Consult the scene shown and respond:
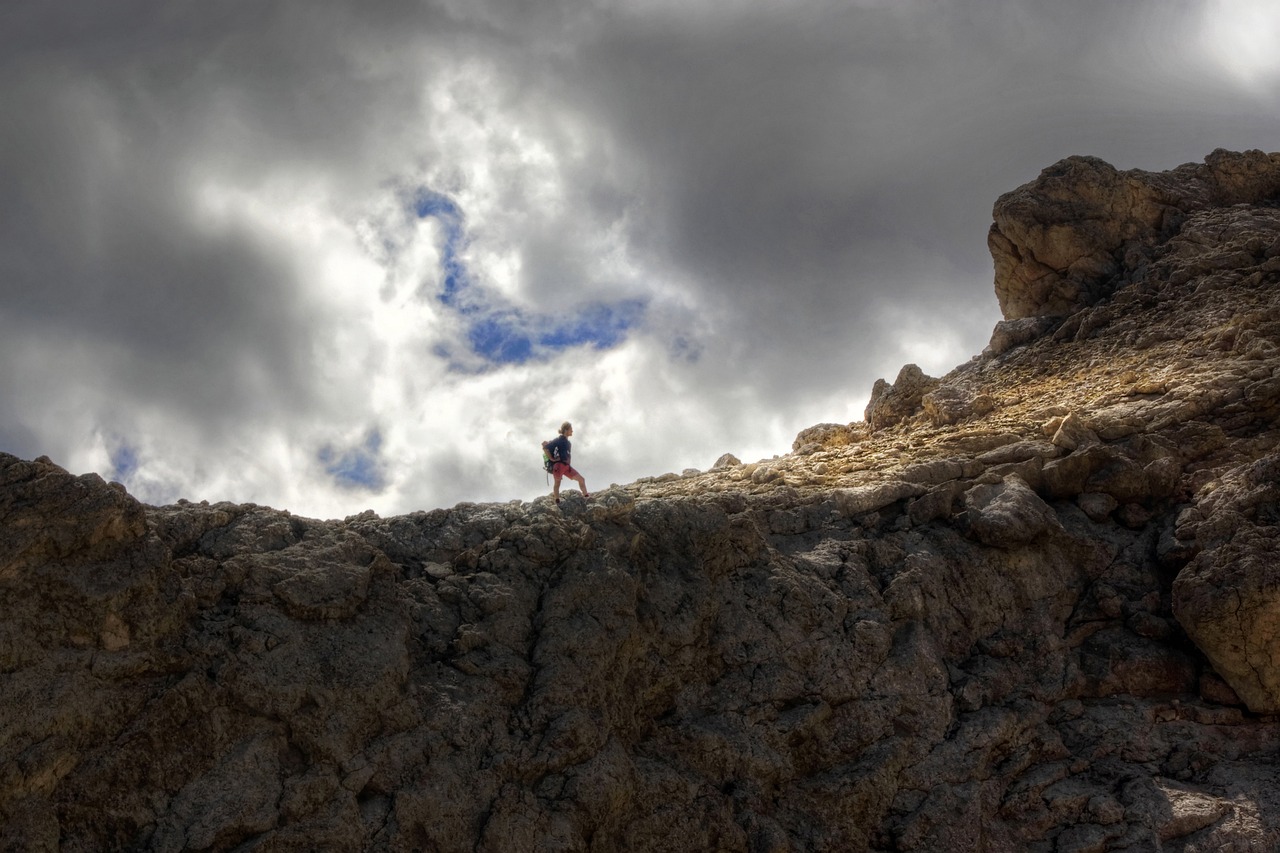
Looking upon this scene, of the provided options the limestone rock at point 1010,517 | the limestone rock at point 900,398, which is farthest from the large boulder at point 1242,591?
the limestone rock at point 900,398

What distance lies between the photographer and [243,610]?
11.3 meters

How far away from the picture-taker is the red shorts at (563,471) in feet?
50.4

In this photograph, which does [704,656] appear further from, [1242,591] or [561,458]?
[1242,591]

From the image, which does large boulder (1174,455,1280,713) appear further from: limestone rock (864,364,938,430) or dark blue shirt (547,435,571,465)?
dark blue shirt (547,435,571,465)

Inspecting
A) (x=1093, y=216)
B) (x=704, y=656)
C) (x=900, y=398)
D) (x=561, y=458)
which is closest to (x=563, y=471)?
(x=561, y=458)

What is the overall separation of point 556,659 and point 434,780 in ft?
7.08

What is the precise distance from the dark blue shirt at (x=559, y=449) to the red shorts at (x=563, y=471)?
8 cm

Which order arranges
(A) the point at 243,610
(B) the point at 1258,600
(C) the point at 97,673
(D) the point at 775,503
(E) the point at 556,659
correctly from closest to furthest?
(C) the point at 97,673
(A) the point at 243,610
(E) the point at 556,659
(B) the point at 1258,600
(D) the point at 775,503

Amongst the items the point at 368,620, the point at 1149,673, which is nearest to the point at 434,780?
the point at 368,620

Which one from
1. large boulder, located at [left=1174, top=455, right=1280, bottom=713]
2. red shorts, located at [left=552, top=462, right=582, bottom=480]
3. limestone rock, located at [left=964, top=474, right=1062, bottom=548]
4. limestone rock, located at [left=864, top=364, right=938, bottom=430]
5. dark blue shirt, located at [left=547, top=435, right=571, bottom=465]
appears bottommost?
large boulder, located at [left=1174, top=455, right=1280, bottom=713]

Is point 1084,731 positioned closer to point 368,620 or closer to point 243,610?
point 368,620

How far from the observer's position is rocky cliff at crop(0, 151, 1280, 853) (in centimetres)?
1023

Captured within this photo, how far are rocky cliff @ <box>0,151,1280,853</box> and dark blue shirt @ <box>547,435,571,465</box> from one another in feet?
4.07

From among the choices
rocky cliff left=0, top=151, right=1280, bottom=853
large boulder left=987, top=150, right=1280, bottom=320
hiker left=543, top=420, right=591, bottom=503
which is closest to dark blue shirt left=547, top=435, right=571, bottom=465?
hiker left=543, top=420, right=591, bottom=503
